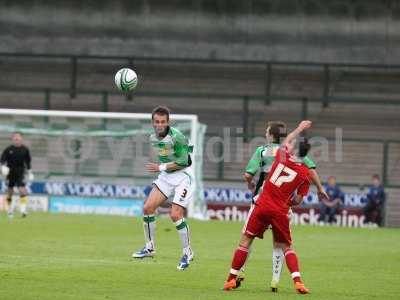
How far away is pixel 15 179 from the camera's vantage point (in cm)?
2944

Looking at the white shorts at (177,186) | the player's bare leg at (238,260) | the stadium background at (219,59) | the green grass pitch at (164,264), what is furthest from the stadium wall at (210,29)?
the player's bare leg at (238,260)

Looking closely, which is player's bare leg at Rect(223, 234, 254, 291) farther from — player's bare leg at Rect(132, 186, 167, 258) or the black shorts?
the black shorts

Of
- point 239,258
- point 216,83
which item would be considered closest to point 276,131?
point 239,258

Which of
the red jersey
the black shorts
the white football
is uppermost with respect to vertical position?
the white football

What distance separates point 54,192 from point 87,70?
340 inches

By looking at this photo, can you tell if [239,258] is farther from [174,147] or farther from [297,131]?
[174,147]

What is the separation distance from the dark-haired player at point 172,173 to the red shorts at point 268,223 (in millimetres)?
2953

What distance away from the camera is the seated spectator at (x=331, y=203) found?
1364 inches

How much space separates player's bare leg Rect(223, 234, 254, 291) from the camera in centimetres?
1289

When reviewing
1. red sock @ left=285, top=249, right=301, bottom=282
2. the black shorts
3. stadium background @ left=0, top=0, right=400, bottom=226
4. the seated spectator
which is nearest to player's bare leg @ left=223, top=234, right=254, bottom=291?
red sock @ left=285, top=249, right=301, bottom=282

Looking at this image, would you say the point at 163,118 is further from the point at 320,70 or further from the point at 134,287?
the point at 320,70

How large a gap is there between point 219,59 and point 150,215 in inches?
956

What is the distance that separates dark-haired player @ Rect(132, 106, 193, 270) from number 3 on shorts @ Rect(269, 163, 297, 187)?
315 centimetres

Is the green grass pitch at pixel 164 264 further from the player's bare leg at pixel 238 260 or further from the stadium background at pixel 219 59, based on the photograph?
the stadium background at pixel 219 59
